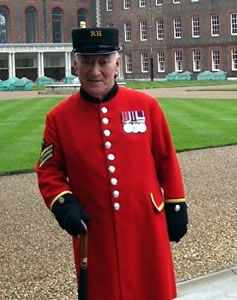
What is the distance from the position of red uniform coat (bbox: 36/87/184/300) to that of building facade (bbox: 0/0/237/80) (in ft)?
165

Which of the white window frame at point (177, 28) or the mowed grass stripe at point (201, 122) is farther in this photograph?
the white window frame at point (177, 28)

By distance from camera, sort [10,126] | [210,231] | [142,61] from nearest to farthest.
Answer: [210,231] → [10,126] → [142,61]

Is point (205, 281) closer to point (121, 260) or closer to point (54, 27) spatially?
point (121, 260)

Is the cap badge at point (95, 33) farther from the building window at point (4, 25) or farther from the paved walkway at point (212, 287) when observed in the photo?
the building window at point (4, 25)

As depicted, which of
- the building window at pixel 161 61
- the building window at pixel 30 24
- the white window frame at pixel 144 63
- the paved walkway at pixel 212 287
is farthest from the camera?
the building window at pixel 30 24

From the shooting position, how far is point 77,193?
3510mm

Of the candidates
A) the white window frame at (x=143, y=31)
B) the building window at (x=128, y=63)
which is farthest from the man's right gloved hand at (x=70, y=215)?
the building window at (x=128, y=63)

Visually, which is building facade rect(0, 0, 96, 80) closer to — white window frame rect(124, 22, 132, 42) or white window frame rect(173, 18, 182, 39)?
white window frame rect(124, 22, 132, 42)

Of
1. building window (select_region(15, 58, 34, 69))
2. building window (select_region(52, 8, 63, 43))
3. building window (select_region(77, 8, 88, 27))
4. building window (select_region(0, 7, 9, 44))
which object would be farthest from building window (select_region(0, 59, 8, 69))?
building window (select_region(77, 8, 88, 27))

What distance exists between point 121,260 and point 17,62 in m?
58.7

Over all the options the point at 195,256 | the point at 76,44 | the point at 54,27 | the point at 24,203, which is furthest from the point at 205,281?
the point at 54,27

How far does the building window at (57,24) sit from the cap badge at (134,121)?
59978mm

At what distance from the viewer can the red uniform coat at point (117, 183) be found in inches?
136

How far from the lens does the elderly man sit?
11.3 ft
